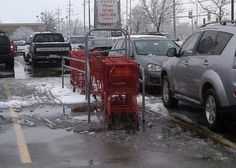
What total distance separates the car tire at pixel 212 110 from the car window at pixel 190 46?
47.8 inches

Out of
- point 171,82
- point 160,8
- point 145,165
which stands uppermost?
point 160,8

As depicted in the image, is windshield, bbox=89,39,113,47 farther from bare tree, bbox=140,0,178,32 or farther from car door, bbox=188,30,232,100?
bare tree, bbox=140,0,178,32

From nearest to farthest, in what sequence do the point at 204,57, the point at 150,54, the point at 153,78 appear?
the point at 204,57
the point at 153,78
the point at 150,54

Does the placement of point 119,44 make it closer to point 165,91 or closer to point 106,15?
point 165,91

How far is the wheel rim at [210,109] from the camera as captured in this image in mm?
8383

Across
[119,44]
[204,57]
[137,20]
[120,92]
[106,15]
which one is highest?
[137,20]

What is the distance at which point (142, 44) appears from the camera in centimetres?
1528

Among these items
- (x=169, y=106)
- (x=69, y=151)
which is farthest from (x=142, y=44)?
(x=69, y=151)

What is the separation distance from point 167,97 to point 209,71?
2919 millimetres

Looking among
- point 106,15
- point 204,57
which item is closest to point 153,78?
point 106,15

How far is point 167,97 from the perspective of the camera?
1126cm

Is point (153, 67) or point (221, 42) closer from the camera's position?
point (221, 42)

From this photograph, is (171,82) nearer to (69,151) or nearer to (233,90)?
(233,90)

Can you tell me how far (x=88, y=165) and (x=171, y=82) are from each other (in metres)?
4.72
